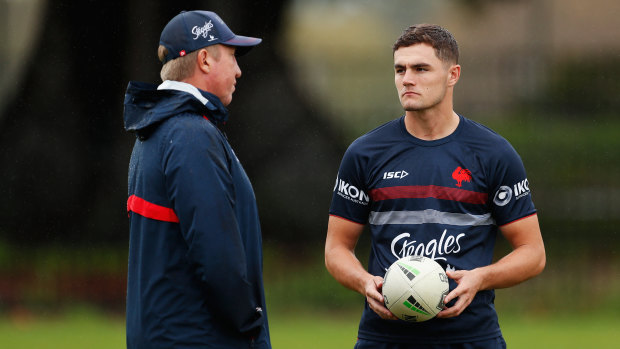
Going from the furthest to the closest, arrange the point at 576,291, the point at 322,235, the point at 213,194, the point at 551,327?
the point at 322,235 < the point at 576,291 < the point at 551,327 < the point at 213,194

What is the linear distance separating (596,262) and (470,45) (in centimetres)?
435

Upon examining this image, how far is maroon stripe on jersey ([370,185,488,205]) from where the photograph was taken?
404 centimetres

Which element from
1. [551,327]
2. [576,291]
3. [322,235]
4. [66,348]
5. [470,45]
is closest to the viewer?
[66,348]

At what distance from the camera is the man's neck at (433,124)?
13.8 feet

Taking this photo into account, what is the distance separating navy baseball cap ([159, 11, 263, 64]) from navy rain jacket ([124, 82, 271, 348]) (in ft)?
0.75

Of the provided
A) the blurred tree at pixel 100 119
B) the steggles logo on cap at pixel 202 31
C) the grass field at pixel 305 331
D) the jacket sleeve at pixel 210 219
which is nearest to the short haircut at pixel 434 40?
the steggles logo on cap at pixel 202 31

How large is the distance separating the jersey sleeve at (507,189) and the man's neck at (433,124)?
0.98 feet

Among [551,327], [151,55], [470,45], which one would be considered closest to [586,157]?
[470,45]

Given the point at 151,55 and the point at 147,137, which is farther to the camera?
the point at 151,55

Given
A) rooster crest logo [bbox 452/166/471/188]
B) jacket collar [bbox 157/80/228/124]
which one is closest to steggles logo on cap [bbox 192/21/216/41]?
jacket collar [bbox 157/80/228/124]

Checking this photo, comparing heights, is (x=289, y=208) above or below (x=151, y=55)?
below

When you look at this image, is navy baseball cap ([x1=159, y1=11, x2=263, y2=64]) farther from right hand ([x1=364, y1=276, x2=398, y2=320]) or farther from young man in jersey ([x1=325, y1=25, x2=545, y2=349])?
right hand ([x1=364, y1=276, x2=398, y2=320])

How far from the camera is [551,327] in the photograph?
10.8 metres

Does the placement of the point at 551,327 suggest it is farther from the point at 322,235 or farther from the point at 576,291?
the point at 322,235
